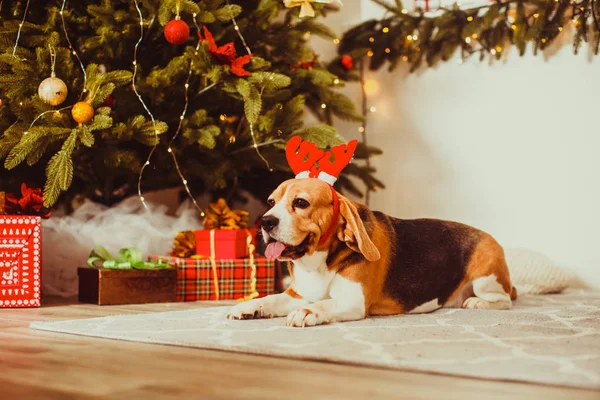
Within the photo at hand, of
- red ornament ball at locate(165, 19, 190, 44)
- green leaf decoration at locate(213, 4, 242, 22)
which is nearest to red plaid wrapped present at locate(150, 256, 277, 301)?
red ornament ball at locate(165, 19, 190, 44)

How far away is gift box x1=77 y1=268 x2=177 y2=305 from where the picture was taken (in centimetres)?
279

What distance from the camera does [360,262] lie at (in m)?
2.28

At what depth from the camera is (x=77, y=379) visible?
136 cm

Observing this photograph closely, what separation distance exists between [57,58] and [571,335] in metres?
1.95

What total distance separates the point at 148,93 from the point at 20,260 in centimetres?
83

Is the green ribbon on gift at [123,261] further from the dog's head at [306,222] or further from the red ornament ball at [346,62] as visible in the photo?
the red ornament ball at [346,62]

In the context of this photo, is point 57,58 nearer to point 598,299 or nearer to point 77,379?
point 77,379

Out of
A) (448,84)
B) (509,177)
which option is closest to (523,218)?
(509,177)

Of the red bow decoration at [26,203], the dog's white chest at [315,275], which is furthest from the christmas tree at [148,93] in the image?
the dog's white chest at [315,275]

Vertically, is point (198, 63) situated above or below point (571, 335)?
above

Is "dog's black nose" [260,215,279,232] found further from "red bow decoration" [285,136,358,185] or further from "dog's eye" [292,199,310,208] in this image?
"red bow decoration" [285,136,358,185]

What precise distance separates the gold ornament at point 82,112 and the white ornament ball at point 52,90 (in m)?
0.06

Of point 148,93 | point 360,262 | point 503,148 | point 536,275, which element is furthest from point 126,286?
point 503,148

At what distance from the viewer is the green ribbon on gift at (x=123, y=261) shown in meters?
2.86
